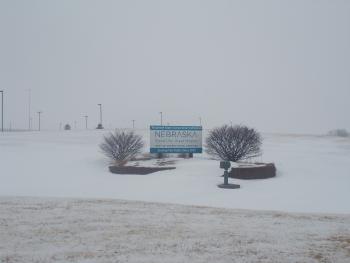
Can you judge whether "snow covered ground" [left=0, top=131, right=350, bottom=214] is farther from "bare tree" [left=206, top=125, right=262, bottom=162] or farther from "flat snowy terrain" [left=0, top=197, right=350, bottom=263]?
"bare tree" [left=206, top=125, right=262, bottom=162]

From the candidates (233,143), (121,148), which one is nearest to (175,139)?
(121,148)

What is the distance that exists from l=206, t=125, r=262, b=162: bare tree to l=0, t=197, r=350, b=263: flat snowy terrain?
35.3 ft

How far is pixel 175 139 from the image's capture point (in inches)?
901

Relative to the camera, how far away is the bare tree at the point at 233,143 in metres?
22.2

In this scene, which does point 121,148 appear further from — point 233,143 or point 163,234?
point 163,234

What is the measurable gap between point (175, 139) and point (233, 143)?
3.17 meters

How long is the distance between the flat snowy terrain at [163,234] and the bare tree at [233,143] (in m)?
10.8

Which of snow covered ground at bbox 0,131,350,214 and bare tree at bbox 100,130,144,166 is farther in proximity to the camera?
bare tree at bbox 100,130,144,166

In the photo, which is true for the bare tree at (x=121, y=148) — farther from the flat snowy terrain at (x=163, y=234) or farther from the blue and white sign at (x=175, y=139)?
the flat snowy terrain at (x=163, y=234)

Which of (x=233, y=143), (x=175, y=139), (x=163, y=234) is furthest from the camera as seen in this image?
(x=175, y=139)

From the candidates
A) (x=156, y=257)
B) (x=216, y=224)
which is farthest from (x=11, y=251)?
(x=216, y=224)

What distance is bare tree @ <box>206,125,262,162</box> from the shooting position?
22.2 meters

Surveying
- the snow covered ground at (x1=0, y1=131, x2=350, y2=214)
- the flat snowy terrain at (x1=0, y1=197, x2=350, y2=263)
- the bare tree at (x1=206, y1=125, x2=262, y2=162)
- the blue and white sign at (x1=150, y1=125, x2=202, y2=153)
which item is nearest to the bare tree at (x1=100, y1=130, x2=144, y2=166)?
the snow covered ground at (x1=0, y1=131, x2=350, y2=214)

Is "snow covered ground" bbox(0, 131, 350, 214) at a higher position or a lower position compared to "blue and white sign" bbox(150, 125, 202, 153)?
lower
